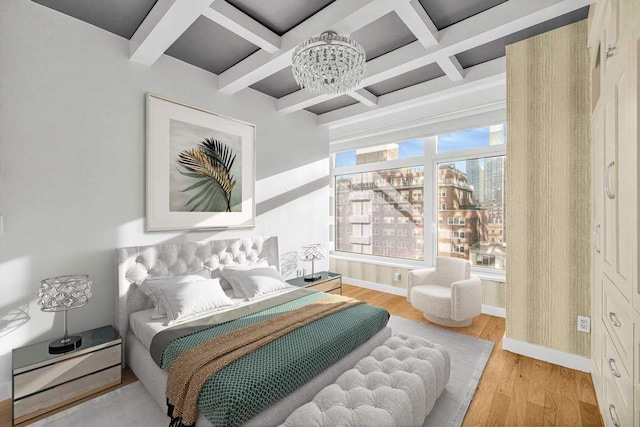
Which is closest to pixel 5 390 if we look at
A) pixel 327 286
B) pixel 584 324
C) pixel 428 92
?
pixel 327 286

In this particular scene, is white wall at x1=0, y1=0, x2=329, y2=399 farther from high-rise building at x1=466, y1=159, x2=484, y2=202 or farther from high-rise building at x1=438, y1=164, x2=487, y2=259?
high-rise building at x1=466, y1=159, x2=484, y2=202

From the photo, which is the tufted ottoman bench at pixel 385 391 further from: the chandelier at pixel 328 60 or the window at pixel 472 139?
the window at pixel 472 139

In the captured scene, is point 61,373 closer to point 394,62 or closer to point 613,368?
point 613,368

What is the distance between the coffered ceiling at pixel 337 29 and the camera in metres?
2.14

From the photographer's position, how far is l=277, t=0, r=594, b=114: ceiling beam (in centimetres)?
209

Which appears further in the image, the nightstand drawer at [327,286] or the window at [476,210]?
the window at [476,210]

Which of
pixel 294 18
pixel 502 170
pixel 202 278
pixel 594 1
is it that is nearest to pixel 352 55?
pixel 294 18

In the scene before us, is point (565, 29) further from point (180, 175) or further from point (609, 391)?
point (180, 175)

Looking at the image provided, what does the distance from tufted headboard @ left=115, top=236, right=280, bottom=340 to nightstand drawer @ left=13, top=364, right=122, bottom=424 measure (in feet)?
1.20

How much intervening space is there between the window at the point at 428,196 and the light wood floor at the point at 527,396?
5.55 feet

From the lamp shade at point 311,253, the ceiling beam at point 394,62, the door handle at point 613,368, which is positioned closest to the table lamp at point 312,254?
the lamp shade at point 311,253

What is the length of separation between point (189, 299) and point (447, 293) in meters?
2.88

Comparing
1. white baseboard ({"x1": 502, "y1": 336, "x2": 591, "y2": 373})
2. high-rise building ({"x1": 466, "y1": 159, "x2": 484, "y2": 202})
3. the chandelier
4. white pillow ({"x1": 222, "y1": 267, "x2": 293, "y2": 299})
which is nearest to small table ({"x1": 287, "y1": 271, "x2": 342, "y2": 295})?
white pillow ({"x1": 222, "y1": 267, "x2": 293, "y2": 299})

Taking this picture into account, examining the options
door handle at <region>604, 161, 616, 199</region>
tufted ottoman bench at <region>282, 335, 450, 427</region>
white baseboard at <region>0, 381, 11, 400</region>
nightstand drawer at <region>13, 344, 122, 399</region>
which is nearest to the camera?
tufted ottoman bench at <region>282, 335, 450, 427</region>
